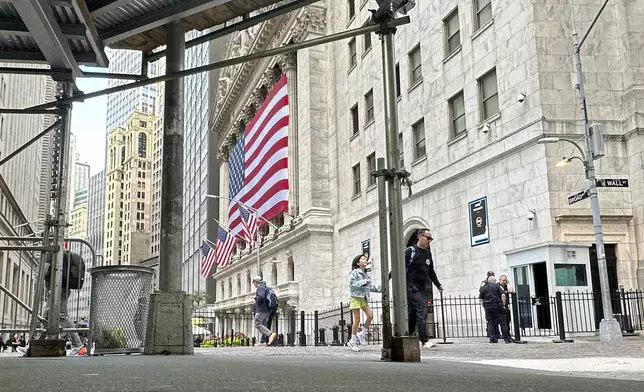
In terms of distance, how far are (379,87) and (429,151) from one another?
22.6ft

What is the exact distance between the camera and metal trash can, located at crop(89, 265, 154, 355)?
410 inches

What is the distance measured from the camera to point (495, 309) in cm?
1684

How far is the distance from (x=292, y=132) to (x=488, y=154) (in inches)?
966

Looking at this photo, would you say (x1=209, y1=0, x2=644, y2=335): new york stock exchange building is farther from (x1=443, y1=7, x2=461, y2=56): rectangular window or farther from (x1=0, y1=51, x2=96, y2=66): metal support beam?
(x1=0, y1=51, x2=96, y2=66): metal support beam

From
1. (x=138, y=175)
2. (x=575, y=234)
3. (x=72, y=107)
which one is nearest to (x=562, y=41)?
(x=575, y=234)

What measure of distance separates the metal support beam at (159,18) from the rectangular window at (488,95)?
1746 centimetres

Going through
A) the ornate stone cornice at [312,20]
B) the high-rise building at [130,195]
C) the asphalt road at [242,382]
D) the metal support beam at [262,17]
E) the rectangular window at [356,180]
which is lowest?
the asphalt road at [242,382]

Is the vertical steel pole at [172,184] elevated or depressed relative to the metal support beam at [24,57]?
depressed

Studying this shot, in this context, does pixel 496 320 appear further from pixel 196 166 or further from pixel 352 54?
pixel 196 166

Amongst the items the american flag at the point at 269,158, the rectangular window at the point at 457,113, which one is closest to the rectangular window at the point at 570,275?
the rectangular window at the point at 457,113

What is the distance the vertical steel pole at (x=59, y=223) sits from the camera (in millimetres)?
7805

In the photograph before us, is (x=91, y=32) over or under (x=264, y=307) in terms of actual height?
over

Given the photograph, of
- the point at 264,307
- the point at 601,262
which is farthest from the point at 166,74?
the point at 601,262

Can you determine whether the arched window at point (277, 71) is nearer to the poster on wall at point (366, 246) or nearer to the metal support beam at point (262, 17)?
the poster on wall at point (366, 246)
